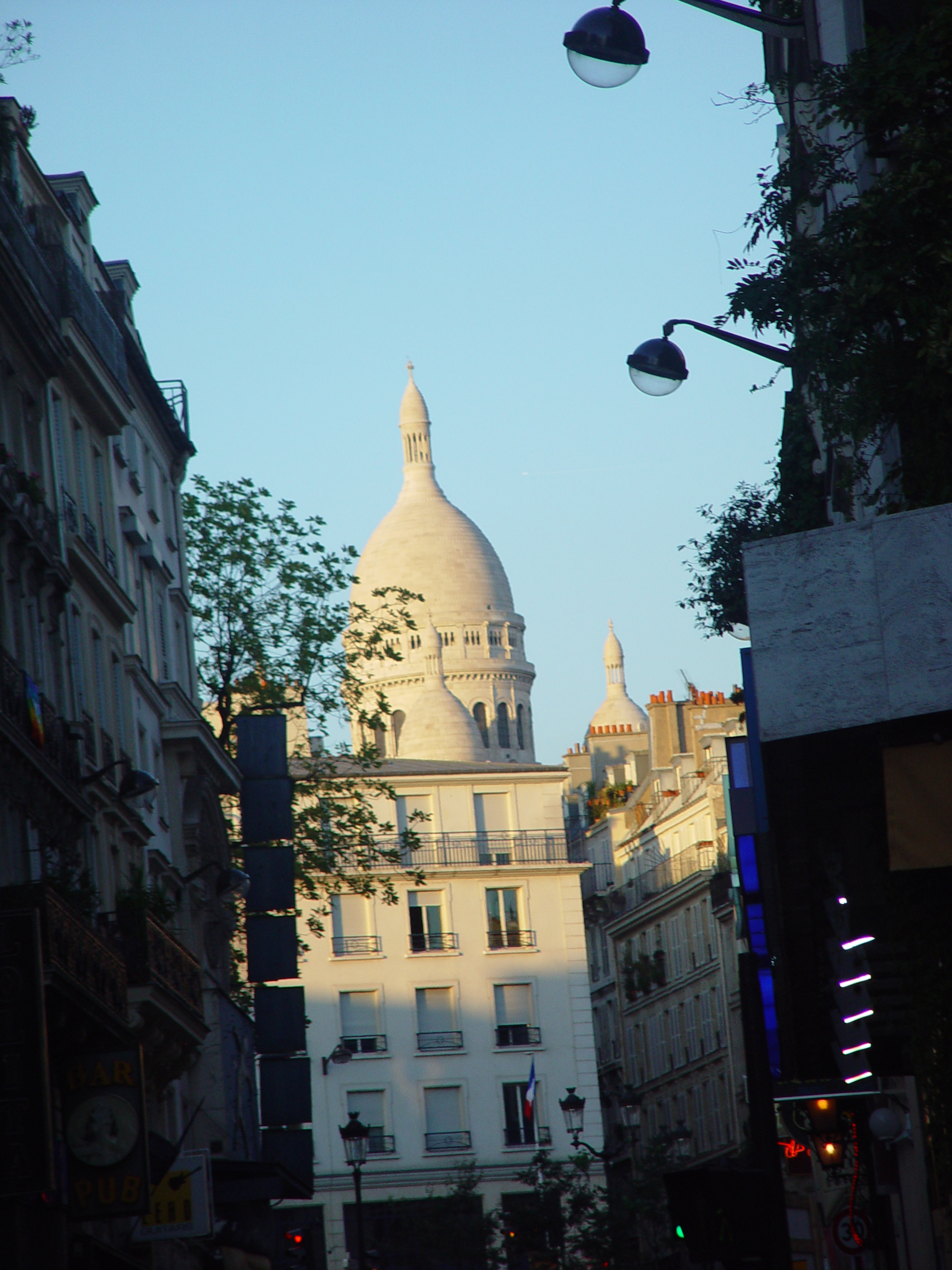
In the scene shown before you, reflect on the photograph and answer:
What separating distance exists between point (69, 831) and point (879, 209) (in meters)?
15.6

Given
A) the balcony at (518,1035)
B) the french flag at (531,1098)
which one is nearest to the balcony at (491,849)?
the balcony at (518,1035)

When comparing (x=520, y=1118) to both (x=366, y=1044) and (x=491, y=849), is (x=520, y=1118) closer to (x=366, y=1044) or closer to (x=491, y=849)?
(x=366, y=1044)

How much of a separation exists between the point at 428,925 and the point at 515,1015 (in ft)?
15.3

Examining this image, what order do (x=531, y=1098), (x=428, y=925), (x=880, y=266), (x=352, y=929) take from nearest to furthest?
(x=880, y=266) < (x=531, y=1098) < (x=352, y=929) < (x=428, y=925)

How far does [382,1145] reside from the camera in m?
71.4

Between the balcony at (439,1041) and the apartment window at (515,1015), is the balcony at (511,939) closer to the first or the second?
the apartment window at (515,1015)

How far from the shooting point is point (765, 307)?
15508 mm

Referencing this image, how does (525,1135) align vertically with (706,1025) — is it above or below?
below

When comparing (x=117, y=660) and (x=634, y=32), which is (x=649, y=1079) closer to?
(x=117, y=660)

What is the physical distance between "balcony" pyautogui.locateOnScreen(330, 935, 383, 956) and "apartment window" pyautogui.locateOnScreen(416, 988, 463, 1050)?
2234 millimetres

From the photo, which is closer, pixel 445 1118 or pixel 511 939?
pixel 445 1118

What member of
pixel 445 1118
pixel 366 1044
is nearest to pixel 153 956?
pixel 445 1118

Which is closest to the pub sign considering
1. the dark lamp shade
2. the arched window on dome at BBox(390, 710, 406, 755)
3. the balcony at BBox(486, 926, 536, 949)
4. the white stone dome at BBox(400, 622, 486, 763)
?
the dark lamp shade

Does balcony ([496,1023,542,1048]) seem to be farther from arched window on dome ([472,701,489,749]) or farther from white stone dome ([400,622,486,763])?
arched window on dome ([472,701,489,749])
